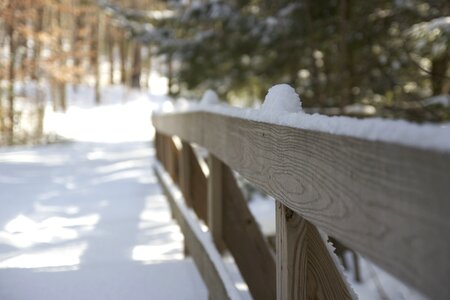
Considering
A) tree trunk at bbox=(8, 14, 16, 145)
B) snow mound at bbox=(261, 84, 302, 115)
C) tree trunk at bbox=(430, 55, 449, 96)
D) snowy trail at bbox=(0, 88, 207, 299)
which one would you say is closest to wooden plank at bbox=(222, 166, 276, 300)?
snowy trail at bbox=(0, 88, 207, 299)

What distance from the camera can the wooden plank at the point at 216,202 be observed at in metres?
2.71

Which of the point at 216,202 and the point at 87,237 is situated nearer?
the point at 216,202

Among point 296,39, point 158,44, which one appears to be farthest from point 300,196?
point 158,44

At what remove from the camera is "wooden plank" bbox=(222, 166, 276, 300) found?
2.40 meters

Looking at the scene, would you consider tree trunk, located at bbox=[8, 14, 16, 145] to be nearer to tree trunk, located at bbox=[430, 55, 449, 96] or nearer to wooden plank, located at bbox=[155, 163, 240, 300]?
tree trunk, located at bbox=[430, 55, 449, 96]

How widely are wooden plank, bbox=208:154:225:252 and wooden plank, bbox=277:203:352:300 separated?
3.40 feet

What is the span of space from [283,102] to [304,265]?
0.54 m

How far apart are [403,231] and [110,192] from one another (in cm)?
581

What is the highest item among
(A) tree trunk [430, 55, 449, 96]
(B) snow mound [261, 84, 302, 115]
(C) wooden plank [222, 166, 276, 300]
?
(A) tree trunk [430, 55, 449, 96]

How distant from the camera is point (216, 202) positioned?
2.72m

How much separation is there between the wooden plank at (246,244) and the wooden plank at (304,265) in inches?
27.9

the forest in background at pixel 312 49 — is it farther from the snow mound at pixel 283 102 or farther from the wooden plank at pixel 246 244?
the snow mound at pixel 283 102

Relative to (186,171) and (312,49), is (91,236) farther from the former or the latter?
Result: (312,49)

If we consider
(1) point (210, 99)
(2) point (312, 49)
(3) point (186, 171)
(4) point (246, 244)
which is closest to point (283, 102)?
(4) point (246, 244)
